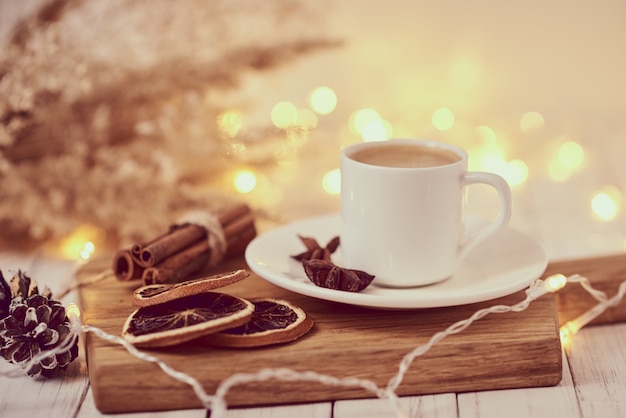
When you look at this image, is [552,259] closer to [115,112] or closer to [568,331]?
[568,331]

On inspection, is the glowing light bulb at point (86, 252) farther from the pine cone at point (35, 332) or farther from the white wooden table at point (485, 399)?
the pine cone at point (35, 332)

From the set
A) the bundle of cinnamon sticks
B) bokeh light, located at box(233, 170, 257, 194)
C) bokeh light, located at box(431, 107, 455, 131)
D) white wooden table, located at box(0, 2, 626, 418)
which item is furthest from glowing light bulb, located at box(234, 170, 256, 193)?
bokeh light, located at box(431, 107, 455, 131)

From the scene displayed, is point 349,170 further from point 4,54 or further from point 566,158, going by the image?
point 566,158

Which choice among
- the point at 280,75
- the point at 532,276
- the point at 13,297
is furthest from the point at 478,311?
the point at 280,75

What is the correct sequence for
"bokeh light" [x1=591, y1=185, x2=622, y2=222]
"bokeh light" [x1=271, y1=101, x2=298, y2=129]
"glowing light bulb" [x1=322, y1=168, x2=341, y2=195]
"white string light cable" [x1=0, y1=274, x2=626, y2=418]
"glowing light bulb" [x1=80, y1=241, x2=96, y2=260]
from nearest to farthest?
"white string light cable" [x1=0, y1=274, x2=626, y2=418] < "glowing light bulb" [x1=80, y1=241, x2=96, y2=260] < "bokeh light" [x1=591, y1=185, x2=622, y2=222] < "glowing light bulb" [x1=322, y1=168, x2=341, y2=195] < "bokeh light" [x1=271, y1=101, x2=298, y2=129]

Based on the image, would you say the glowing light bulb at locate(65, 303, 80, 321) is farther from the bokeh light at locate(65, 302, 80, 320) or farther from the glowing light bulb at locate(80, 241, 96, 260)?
the glowing light bulb at locate(80, 241, 96, 260)

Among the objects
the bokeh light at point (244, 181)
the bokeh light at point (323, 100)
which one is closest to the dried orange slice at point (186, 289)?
the bokeh light at point (244, 181)
